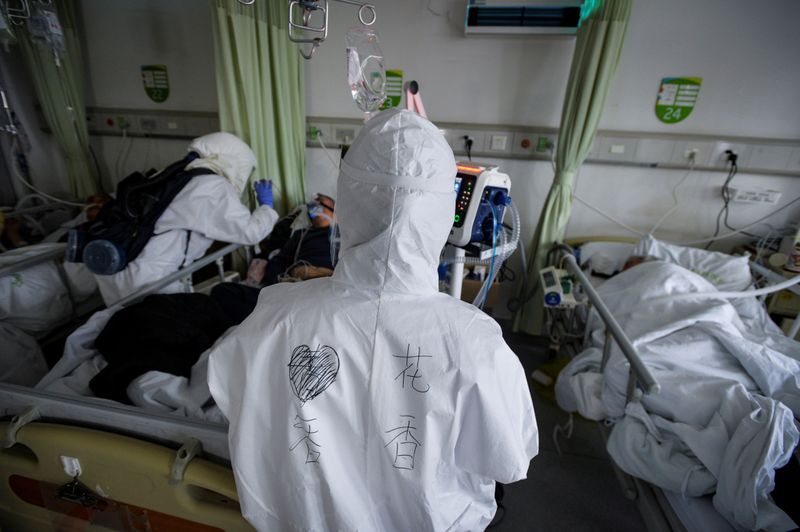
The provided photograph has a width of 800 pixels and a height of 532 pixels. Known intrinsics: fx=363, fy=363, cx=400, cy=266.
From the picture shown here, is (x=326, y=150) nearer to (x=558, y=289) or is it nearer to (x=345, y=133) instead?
(x=345, y=133)

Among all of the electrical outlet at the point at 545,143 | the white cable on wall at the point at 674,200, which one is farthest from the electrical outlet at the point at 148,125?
the white cable on wall at the point at 674,200

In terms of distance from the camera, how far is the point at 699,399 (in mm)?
1149

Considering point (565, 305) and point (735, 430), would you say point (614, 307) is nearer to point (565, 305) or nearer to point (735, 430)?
point (565, 305)

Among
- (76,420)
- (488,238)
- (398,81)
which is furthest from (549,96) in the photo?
(76,420)

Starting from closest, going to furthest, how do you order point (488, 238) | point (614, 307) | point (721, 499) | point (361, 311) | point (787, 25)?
point (361, 311), point (721, 499), point (488, 238), point (614, 307), point (787, 25)

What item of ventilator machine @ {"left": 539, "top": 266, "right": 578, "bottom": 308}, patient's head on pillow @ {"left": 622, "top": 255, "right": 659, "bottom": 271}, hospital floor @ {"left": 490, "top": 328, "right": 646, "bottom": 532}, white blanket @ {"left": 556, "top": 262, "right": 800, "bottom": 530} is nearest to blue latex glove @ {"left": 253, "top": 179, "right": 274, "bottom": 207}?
ventilator machine @ {"left": 539, "top": 266, "right": 578, "bottom": 308}

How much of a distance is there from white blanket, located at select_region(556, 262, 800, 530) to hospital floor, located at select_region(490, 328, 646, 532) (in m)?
0.33

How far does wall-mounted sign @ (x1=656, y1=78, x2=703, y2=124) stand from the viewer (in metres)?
2.16

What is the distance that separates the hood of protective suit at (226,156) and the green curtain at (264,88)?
→ 19 cm

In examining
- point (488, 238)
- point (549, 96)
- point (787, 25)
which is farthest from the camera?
point (549, 96)

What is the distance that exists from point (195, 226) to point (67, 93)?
2054 millimetres

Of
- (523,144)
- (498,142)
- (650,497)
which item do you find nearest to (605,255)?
(523,144)

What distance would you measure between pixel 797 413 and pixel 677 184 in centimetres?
166

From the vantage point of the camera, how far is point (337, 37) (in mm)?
2535
